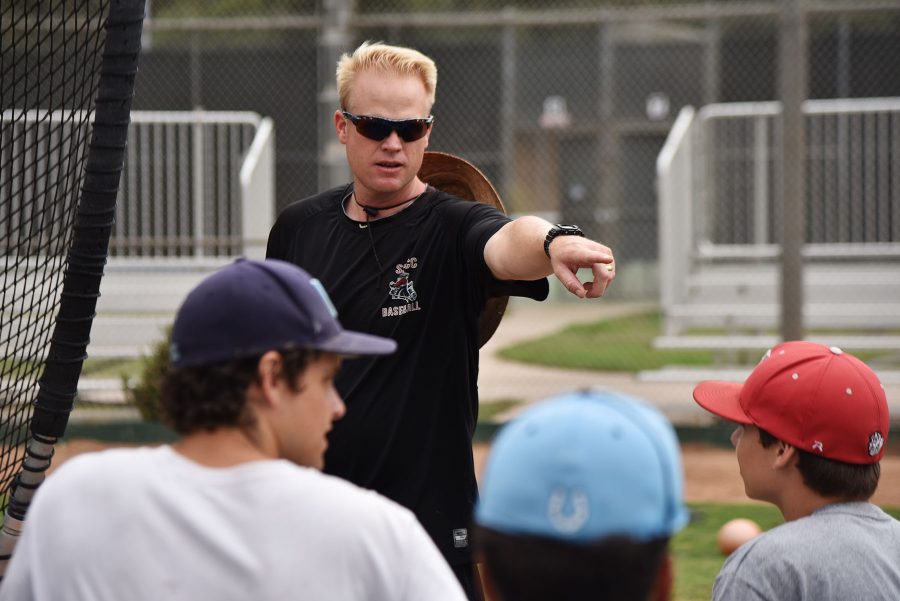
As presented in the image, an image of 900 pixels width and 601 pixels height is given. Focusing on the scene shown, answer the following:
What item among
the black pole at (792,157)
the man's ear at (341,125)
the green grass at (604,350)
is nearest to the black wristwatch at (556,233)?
the man's ear at (341,125)

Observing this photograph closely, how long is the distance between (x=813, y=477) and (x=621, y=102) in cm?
1762

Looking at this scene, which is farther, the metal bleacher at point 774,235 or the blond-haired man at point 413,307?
the metal bleacher at point 774,235

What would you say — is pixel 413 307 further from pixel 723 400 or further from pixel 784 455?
pixel 784 455

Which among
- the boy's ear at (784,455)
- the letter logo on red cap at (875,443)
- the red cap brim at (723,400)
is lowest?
the boy's ear at (784,455)

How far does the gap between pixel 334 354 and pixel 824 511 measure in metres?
1.24

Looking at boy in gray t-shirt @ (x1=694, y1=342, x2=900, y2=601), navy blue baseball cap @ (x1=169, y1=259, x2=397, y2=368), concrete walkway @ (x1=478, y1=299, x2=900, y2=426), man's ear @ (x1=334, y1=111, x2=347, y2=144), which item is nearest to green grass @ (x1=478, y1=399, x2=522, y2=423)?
concrete walkway @ (x1=478, y1=299, x2=900, y2=426)

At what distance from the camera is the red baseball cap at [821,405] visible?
8.98 ft

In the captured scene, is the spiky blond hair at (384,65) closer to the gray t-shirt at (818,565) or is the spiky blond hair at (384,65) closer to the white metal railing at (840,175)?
the gray t-shirt at (818,565)

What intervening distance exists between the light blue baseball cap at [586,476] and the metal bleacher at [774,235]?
29.4 feet

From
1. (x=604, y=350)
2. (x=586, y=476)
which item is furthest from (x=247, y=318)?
(x=604, y=350)

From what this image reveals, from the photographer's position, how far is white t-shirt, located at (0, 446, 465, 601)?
6.17 feet

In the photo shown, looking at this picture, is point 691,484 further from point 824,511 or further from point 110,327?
point 824,511

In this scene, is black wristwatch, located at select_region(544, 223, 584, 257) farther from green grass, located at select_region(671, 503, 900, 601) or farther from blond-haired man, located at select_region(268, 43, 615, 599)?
green grass, located at select_region(671, 503, 900, 601)

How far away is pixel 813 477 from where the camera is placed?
2.76 meters
